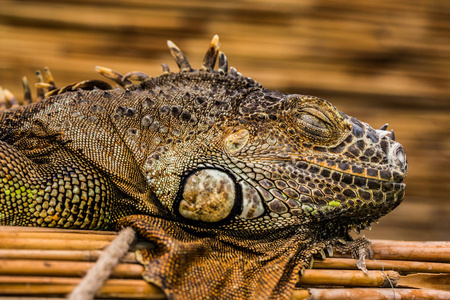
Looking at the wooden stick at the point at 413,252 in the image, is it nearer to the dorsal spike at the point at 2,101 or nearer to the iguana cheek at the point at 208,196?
the iguana cheek at the point at 208,196

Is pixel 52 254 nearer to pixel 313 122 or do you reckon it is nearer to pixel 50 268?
pixel 50 268

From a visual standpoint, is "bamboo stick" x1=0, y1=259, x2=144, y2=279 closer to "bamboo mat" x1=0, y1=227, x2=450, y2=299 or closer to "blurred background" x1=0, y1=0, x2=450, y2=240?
"bamboo mat" x1=0, y1=227, x2=450, y2=299

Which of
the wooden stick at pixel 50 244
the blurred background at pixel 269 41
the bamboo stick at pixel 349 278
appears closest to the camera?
the wooden stick at pixel 50 244

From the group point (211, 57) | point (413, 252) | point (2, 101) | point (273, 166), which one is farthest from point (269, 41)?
point (413, 252)

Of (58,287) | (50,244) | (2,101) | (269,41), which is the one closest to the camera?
(58,287)

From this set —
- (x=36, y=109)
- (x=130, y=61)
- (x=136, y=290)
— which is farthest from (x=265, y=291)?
(x=130, y=61)

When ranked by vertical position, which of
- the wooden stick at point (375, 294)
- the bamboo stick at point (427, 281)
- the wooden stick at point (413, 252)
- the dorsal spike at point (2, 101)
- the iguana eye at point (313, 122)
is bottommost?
the wooden stick at point (375, 294)

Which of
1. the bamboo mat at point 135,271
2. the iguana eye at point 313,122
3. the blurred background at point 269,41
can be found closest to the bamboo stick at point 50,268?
the bamboo mat at point 135,271
